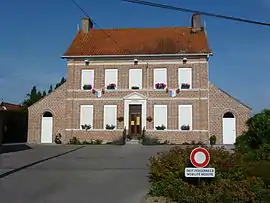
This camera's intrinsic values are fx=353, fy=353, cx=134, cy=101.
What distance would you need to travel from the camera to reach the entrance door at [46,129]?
31.0m

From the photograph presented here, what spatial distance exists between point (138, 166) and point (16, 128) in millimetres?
22431

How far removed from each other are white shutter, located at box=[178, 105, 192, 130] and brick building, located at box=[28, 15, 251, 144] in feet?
0.27

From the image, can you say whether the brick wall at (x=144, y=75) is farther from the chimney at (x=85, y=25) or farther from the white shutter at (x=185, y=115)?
the chimney at (x=85, y=25)

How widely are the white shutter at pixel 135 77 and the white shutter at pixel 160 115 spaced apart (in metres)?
2.39

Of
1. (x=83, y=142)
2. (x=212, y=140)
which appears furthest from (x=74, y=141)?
(x=212, y=140)

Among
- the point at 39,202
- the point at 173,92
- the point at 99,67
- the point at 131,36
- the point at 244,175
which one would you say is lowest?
the point at 39,202

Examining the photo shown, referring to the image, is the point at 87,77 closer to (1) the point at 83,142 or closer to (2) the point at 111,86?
(2) the point at 111,86

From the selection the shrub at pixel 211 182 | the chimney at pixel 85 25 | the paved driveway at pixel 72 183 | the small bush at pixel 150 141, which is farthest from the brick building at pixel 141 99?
the shrub at pixel 211 182

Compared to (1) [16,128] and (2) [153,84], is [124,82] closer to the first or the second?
(2) [153,84]

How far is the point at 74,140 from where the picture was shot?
29.5 metres

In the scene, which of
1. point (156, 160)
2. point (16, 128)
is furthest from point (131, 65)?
point (156, 160)

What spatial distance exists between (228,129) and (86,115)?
11.9 metres

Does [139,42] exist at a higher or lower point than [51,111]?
higher

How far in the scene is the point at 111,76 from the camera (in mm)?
30109
